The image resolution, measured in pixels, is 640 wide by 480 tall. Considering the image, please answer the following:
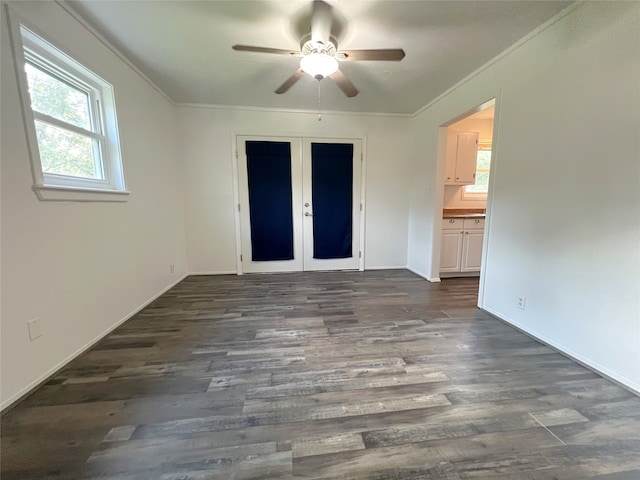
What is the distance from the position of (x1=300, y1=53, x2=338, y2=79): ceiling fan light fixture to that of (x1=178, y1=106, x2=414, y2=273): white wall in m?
2.07

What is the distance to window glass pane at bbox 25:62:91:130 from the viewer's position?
1.72 meters

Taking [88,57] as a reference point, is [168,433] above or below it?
below

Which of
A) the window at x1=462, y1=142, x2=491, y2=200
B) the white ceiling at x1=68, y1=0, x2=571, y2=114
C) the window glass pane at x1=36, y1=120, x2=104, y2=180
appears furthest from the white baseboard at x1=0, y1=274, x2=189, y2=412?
the window at x1=462, y1=142, x2=491, y2=200

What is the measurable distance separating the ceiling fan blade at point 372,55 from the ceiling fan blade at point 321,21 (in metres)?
0.17

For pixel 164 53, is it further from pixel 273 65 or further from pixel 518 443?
pixel 518 443

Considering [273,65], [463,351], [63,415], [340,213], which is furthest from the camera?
[340,213]

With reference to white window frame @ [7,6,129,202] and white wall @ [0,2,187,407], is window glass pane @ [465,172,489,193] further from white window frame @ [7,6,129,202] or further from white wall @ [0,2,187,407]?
white window frame @ [7,6,129,202]

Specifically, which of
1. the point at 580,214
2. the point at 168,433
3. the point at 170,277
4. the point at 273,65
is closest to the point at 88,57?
the point at 273,65

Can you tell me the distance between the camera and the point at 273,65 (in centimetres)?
259

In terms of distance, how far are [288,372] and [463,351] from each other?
134cm

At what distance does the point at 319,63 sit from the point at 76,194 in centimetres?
200

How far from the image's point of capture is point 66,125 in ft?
6.29

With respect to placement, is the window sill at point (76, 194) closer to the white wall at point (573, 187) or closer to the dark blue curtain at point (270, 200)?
the dark blue curtain at point (270, 200)

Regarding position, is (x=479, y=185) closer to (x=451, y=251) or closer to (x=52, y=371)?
(x=451, y=251)
